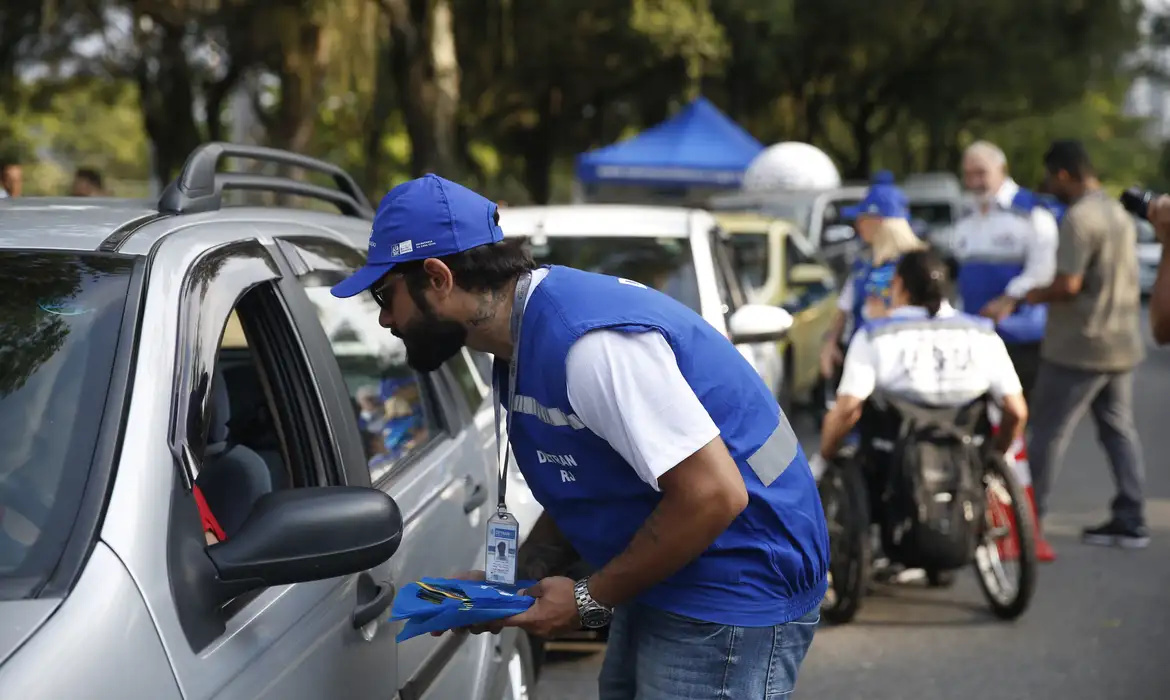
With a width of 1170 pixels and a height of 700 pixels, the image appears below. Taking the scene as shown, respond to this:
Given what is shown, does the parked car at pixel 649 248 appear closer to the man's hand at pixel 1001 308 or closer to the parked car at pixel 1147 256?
the man's hand at pixel 1001 308

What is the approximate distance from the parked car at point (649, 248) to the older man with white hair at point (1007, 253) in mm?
1513

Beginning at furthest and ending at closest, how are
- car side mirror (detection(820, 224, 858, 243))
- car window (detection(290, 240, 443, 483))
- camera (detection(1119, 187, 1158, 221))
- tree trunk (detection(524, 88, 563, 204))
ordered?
tree trunk (detection(524, 88, 563, 204)) < car side mirror (detection(820, 224, 858, 243)) < camera (detection(1119, 187, 1158, 221)) < car window (detection(290, 240, 443, 483))

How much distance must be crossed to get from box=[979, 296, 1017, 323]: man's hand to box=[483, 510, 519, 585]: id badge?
5382mm

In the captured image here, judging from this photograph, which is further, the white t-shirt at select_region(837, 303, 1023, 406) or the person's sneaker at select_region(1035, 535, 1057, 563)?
the person's sneaker at select_region(1035, 535, 1057, 563)

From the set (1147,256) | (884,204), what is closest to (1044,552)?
(884,204)

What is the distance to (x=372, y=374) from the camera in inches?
147

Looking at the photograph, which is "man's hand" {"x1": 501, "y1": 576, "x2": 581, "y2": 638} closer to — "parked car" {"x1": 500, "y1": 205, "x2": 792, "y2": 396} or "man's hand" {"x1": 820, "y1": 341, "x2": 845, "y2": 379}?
"parked car" {"x1": 500, "y1": 205, "x2": 792, "y2": 396}

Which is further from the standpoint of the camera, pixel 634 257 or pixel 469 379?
pixel 634 257

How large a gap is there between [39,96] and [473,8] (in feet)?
38.4

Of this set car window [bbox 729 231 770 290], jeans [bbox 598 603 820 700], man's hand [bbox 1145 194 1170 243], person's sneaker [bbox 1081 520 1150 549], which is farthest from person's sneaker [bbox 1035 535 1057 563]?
jeans [bbox 598 603 820 700]

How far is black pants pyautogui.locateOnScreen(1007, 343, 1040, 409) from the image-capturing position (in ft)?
25.4

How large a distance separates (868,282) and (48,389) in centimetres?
556

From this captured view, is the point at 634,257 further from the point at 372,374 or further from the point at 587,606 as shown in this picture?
the point at 587,606

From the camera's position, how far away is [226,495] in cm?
309
